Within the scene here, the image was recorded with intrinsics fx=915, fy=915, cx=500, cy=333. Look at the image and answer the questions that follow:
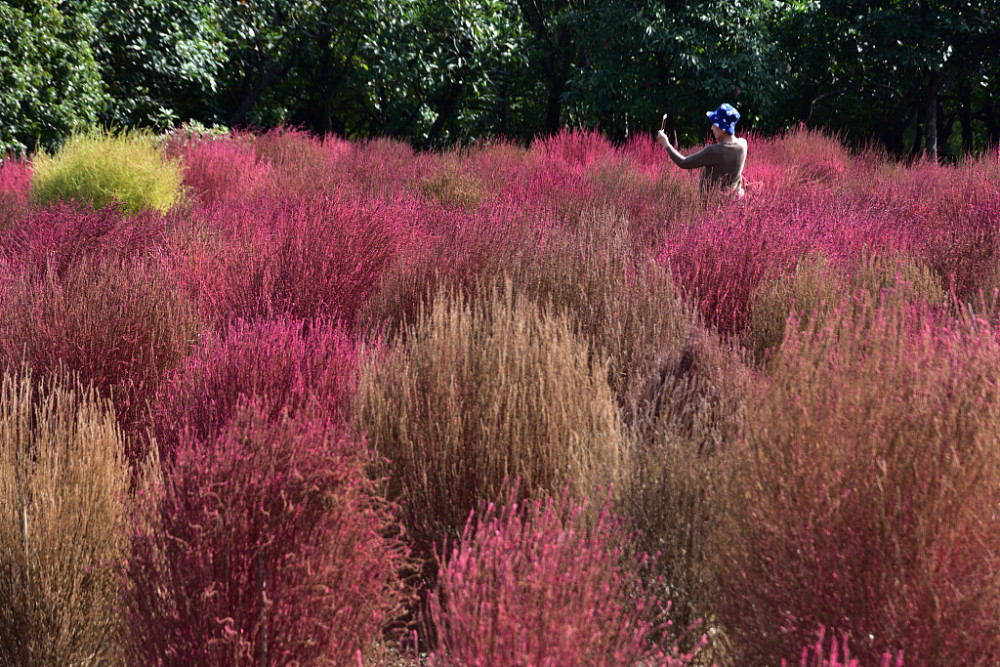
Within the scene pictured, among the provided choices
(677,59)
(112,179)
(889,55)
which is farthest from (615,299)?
(889,55)

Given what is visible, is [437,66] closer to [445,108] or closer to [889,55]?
[445,108]

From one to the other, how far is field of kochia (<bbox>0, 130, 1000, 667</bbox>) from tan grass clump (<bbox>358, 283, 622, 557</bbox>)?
0.01m

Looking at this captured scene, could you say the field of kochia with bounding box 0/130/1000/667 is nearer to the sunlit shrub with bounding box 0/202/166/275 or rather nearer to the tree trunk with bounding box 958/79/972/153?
the sunlit shrub with bounding box 0/202/166/275

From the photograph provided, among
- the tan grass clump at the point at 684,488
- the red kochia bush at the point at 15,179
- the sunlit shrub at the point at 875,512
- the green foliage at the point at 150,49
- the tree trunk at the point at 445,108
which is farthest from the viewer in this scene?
the tree trunk at the point at 445,108

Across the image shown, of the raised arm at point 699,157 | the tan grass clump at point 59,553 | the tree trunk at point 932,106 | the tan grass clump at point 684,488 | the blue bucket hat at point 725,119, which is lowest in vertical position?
the tan grass clump at point 59,553

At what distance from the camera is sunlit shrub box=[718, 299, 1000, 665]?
1.84 metres

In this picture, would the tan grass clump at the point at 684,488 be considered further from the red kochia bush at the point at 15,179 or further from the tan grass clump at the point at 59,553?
the red kochia bush at the point at 15,179

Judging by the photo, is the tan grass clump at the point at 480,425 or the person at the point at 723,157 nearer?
the tan grass clump at the point at 480,425

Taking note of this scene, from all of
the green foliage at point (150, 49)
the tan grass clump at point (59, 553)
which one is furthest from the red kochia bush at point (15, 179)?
the tan grass clump at point (59, 553)

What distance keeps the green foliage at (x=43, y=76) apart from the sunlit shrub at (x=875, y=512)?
913 cm

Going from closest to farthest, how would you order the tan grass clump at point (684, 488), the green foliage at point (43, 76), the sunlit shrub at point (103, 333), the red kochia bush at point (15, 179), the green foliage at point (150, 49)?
the tan grass clump at point (684, 488) < the sunlit shrub at point (103, 333) < the red kochia bush at point (15, 179) < the green foliage at point (43, 76) < the green foliage at point (150, 49)

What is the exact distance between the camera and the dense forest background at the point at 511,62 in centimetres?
1252

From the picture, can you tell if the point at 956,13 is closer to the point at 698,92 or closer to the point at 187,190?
the point at 698,92

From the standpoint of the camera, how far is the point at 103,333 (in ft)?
11.6
